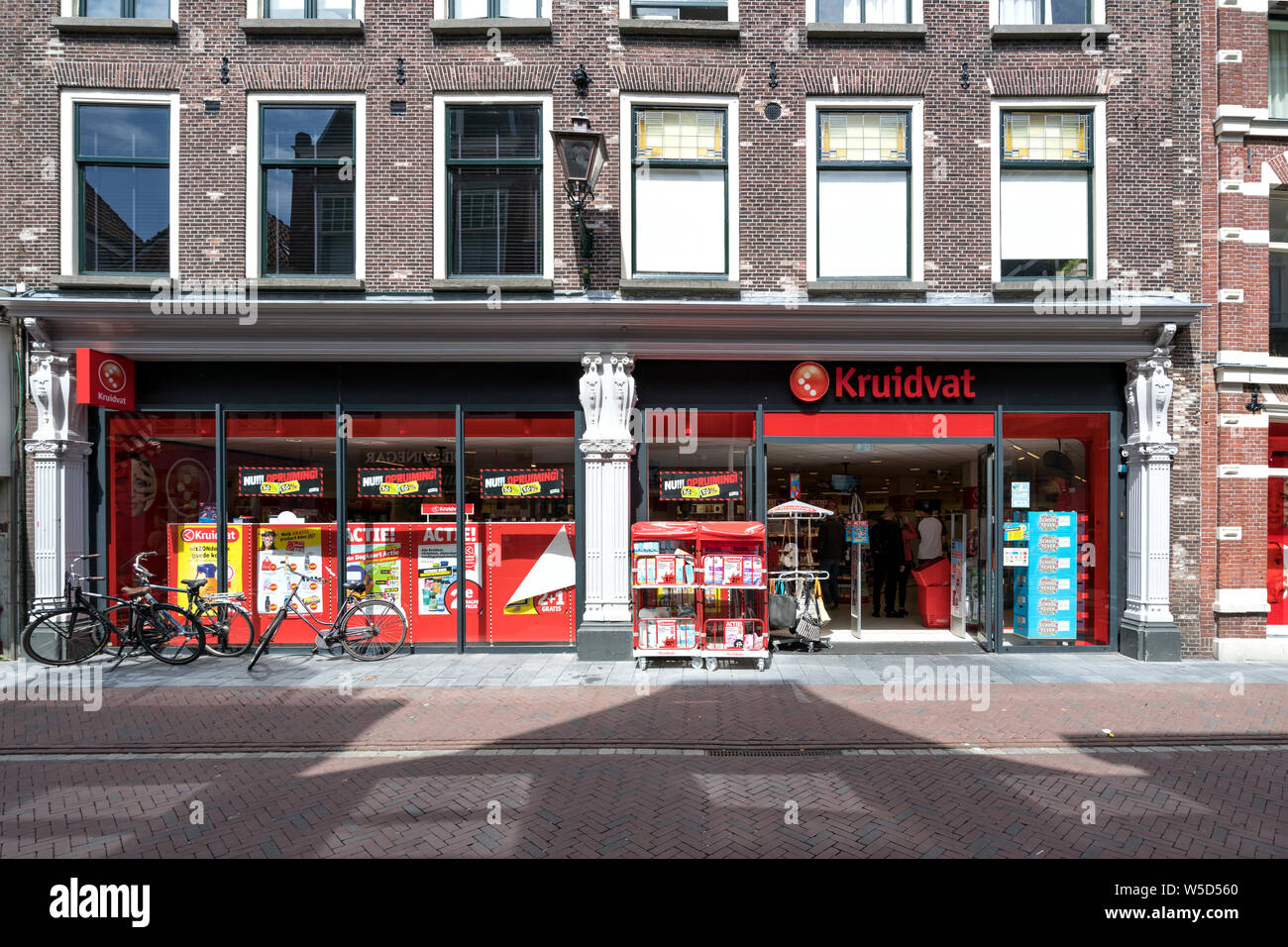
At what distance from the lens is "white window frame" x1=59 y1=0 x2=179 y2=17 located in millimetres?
10266

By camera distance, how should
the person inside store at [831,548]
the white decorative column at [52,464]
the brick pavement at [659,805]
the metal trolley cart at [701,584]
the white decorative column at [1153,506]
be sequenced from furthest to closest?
the person inside store at [831,548]
the white decorative column at [1153,506]
the white decorative column at [52,464]
the metal trolley cart at [701,584]
the brick pavement at [659,805]

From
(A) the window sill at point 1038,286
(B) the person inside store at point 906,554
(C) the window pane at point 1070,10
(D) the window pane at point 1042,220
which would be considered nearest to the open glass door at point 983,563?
(B) the person inside store at point 906,554

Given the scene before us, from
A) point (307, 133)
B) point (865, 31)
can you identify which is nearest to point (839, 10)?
point (865, 31)

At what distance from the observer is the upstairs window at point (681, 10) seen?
10461 millimetres

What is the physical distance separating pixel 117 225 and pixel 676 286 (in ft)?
27.4

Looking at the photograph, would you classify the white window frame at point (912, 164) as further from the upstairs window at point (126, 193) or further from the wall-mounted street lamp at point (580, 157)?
the upstairs window at point (126, 193)

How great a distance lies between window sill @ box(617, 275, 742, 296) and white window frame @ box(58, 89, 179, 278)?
21.8 ft

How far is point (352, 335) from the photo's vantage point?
10141 millimetres

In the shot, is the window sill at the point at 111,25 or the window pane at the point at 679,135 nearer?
the window sill at the point at 111,25

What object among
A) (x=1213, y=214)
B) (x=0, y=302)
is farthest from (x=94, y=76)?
(x=1213, y=214)

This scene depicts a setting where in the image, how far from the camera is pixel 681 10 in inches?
413

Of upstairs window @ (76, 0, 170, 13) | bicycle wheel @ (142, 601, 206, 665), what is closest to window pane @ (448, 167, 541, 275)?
upstairs window @ (76, 0, 170, 13)

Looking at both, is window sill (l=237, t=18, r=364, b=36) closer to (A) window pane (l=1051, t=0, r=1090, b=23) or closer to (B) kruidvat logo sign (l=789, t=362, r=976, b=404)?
(B) kruidvat logo sign (l=789, t=362, r=976, b=404)

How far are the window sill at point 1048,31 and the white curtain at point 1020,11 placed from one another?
382mm
